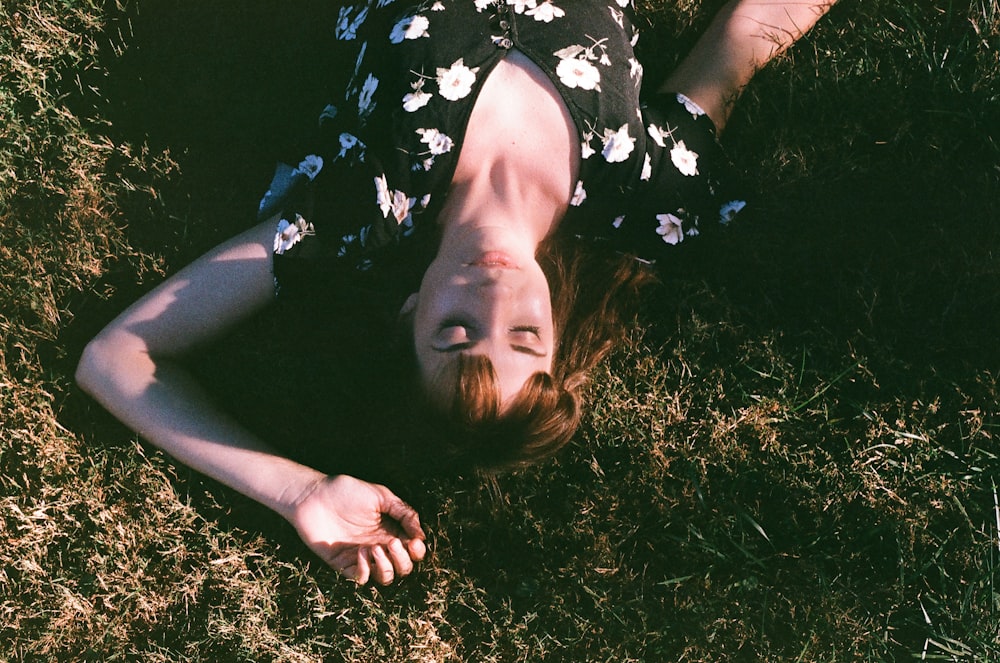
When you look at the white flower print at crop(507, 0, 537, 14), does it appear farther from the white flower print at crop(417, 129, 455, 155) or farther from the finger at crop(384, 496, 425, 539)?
the finger at crop(384, 496, 425, 539)

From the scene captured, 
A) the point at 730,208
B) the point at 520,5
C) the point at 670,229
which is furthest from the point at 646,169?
the point at 520,5

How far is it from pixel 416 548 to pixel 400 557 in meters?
0.07

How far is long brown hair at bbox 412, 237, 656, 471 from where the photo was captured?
7.45 ft

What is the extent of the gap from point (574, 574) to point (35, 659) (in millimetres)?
2078

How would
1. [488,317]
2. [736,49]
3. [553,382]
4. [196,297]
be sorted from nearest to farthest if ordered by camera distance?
1. [488,317]
2. [553,382]
3. [196,297]
4. [736,49]

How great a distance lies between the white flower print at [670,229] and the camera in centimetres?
263

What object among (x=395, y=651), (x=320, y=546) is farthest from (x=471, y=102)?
(x=395, y=651)

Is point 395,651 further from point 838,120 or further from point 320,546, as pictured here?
point 838,120

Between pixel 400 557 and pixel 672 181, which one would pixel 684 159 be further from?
pixel 400 557

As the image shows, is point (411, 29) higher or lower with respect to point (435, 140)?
higher

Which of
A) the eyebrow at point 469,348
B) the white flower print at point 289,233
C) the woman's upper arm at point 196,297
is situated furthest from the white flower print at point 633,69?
the woman's upper arm at point 196,297

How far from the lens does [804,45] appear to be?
294 centimetres

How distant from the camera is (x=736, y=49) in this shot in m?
2.78

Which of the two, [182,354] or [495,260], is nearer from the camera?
[495,260]
